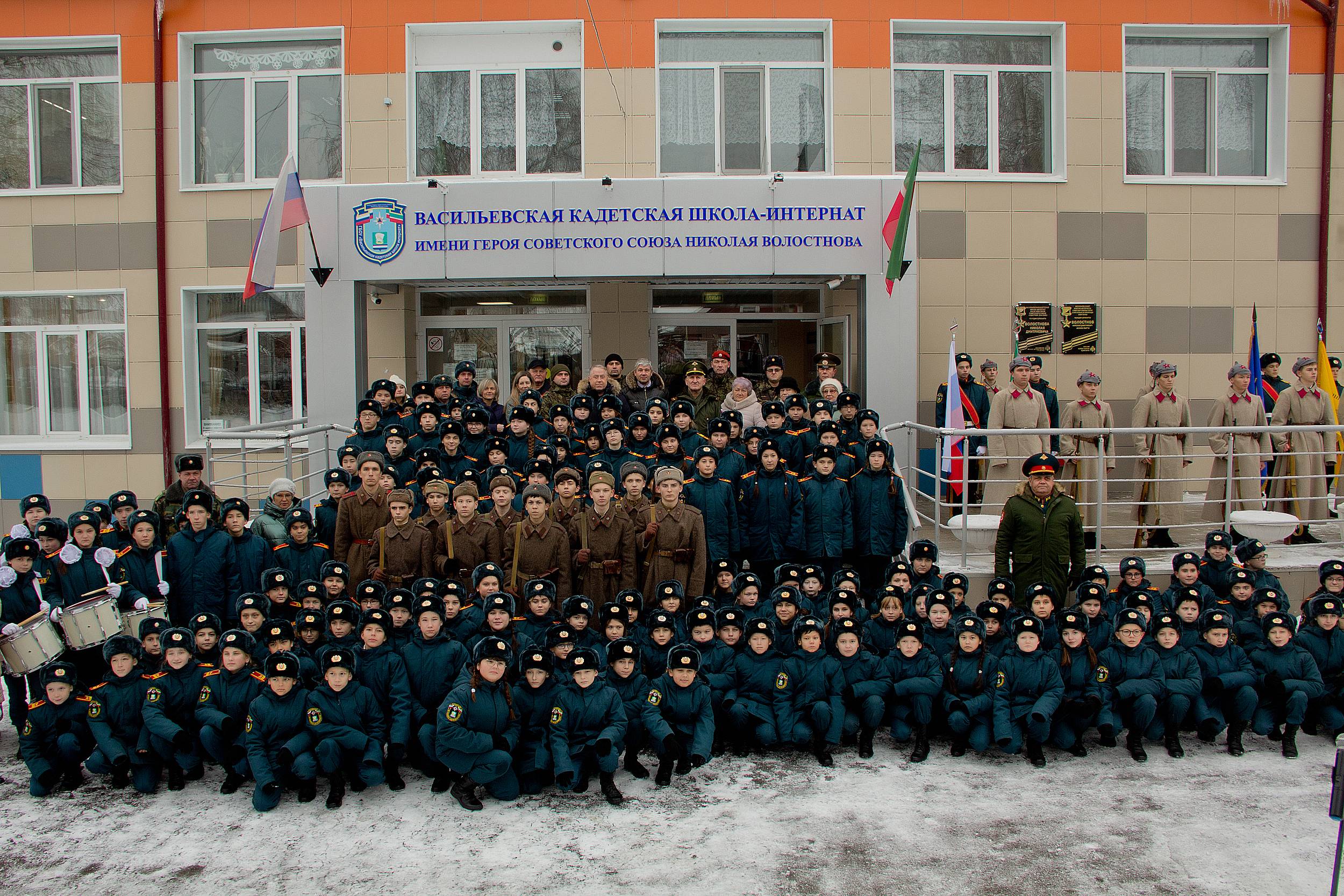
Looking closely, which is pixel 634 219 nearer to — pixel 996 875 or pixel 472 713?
pixel 472 713

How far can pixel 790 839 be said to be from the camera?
504 cm

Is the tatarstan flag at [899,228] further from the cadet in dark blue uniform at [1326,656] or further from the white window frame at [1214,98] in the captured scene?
the cadet in dark blue uniform at [1326,656]

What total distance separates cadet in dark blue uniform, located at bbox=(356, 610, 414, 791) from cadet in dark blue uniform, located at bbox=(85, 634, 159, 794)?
1.29 meters

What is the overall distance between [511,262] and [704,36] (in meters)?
4.13

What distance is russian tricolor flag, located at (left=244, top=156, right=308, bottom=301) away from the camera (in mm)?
9688

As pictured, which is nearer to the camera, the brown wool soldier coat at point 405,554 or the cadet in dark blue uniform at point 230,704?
the cadet in dark blue uniform at point 230,704

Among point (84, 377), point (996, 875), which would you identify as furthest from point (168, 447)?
point (996, 875)

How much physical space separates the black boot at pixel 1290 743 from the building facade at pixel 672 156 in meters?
6.06

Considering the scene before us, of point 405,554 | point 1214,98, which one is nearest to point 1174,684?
point 405,554

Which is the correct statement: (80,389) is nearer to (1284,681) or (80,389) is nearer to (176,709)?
(176,709)

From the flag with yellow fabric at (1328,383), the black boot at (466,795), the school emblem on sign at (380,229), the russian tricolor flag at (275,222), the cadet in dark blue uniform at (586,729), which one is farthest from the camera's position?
the school emblem on sign at (380,229)

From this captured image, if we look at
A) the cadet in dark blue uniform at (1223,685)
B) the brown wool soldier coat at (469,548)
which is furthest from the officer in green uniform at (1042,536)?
the brown wool soldier coat at (469,548)

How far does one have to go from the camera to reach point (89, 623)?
21.1 feet

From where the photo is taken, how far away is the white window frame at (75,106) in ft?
40.2
